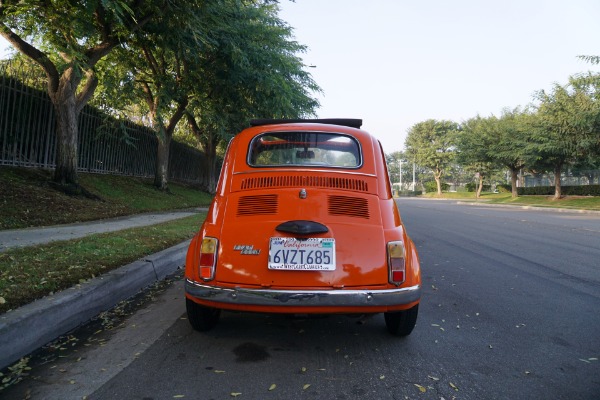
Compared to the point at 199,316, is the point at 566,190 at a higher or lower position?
higher

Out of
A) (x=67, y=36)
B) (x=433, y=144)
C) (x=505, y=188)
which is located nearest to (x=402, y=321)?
(x=67, y=36)

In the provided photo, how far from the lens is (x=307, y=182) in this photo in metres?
3.39

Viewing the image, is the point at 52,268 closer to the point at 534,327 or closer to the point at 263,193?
the point at 263,193

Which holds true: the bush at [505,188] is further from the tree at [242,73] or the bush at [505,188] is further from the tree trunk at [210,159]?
the tree at [242,73]

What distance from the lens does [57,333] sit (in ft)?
10.6

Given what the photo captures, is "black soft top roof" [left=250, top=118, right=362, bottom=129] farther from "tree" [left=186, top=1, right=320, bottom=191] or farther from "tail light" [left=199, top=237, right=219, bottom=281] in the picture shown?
"tree" [left=186, top=1, right=320, bottom=191]

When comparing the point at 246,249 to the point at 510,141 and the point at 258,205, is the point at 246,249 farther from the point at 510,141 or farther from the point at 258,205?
the point at 510,141

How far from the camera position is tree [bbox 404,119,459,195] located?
6494 cm

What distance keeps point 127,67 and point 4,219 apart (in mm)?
9918

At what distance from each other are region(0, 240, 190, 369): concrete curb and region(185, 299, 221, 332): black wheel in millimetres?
990

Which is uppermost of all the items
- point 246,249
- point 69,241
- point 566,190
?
point 566,190

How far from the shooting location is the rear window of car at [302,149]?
3764 mm

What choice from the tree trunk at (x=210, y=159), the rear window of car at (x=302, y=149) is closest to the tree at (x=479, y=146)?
the tree trunk at (x=210, y=159)

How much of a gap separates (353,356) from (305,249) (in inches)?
32.9
